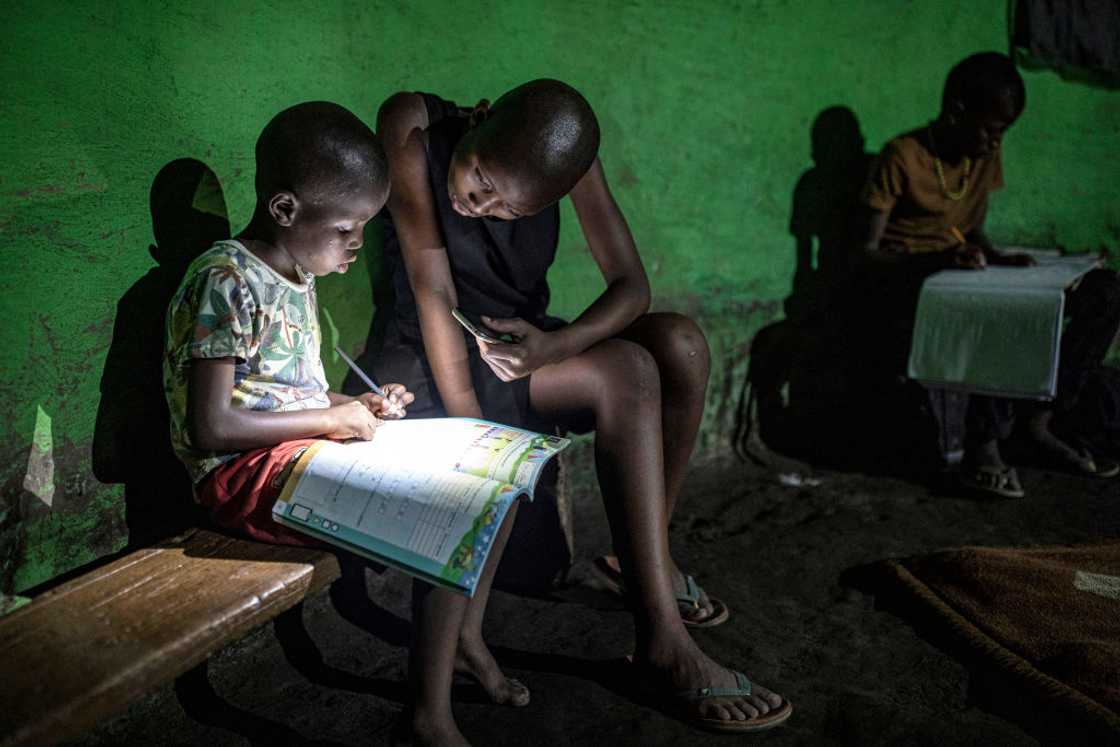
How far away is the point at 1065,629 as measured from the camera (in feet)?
6.36

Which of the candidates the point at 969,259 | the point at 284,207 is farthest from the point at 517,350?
the point at 969,259

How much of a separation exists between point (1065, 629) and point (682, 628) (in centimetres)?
99

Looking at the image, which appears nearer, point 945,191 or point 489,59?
point 489,59

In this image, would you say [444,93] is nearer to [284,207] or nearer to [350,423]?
[284,207]

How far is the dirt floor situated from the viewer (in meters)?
1.67

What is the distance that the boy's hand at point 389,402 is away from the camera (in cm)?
171

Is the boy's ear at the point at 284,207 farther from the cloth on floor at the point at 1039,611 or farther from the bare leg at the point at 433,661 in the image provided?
the cloth on floor at the point at 1039,611

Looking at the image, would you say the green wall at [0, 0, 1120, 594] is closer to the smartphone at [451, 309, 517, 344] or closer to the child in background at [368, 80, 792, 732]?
the child in background at [368, 80, 792, 732]

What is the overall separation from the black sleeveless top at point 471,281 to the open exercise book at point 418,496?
36 centimetres

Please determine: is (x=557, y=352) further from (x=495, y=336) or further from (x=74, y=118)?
(x=74, y=118)

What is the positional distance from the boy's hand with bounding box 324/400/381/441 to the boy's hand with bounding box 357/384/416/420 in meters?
0.15

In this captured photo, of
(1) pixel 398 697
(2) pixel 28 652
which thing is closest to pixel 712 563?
(1) pixel 398 697

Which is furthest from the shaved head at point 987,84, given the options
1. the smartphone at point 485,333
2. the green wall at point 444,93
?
the smartphone at point 485,333

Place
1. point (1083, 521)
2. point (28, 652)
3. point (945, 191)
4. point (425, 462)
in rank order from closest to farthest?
point (28, 652) < point (425, 462) < point (1083, 521) < point (945, 191)
